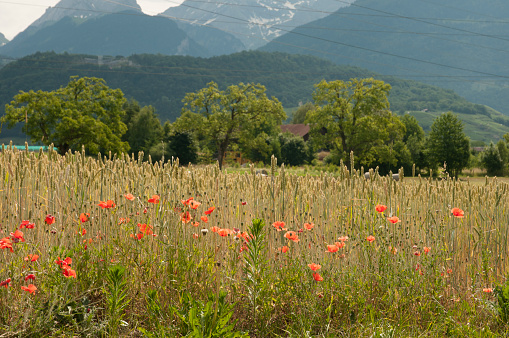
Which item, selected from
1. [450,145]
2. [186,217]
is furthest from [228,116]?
[186,217]

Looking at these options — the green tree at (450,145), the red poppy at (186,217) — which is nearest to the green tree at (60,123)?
the green tree at (450,145)

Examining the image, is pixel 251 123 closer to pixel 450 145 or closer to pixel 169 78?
pixel 450 145

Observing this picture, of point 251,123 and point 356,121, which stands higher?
point 356,121

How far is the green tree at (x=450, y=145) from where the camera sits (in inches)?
1332

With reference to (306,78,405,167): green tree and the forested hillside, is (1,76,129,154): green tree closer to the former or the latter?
(306,78,405,167): green tree

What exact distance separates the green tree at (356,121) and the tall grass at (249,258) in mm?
28519

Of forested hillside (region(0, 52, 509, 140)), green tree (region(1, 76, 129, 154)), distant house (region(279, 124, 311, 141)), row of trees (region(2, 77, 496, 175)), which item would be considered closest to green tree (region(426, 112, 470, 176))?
row of trees (region(2, 77, 496, 175))

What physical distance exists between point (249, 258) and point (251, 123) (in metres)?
34.3

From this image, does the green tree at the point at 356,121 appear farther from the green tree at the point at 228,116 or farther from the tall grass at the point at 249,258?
the tall grass at the point at 249,258

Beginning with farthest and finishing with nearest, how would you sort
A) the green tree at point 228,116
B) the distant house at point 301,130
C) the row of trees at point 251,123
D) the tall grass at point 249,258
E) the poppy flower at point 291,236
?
the distant house at point 301,130
the green tree at point 228,116
the row of trees at point 251,123
the poppy flower at point 291,236
the tall grass at point 249,258

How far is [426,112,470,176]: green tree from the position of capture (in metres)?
33.8

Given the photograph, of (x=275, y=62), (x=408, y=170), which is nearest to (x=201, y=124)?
(x=408, y=170)

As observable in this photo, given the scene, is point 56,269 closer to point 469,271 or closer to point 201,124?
point 469,271

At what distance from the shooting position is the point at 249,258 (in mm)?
3178
